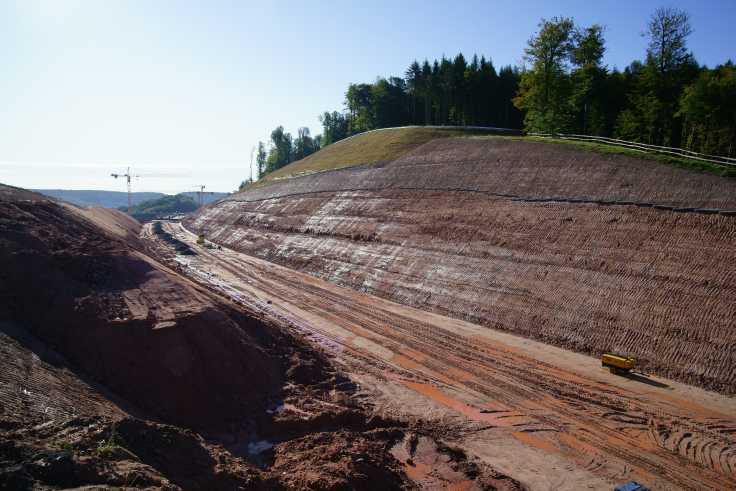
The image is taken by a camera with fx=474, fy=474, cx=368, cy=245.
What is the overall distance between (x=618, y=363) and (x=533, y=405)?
14.7 feet

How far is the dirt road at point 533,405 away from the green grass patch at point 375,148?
1356 inches

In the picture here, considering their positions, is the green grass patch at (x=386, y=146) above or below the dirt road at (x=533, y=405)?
above

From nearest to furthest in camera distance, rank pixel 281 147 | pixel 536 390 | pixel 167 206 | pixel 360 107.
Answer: pixel 536 390, pixel 360 107, pixel 281 147, pixel 167 206

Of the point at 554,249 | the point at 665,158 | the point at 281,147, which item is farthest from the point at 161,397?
the point at 281,147

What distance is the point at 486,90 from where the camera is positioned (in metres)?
72.3

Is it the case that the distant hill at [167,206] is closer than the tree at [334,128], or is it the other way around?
the tree at [334,128]

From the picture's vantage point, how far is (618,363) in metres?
17.5

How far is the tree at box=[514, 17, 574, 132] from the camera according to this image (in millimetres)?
49906

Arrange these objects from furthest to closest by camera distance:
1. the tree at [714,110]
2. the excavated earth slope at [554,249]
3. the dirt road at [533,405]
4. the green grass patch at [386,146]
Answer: the green grass patch at [386,146], the tree at [714,110], the excavated earth slope at [554,249], the dirt road at [533,405]

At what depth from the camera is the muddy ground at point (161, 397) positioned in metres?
8.96

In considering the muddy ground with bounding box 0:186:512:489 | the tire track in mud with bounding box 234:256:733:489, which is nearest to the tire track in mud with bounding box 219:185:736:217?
the tire track in mud with bounding box 234:256:733:489

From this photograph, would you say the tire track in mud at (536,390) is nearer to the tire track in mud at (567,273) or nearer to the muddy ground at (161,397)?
the tire track in mud at (567,273)

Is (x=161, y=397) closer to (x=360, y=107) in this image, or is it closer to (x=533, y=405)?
(x=533, y=405)

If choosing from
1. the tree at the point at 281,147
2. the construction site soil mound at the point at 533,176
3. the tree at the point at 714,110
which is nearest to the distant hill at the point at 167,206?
the tree at the point at 281,147
